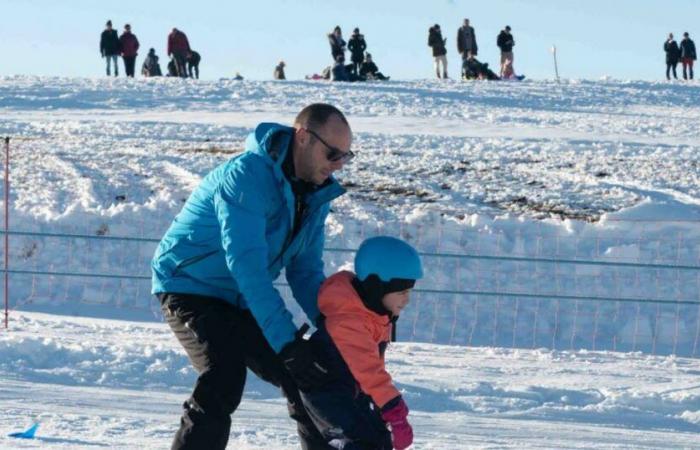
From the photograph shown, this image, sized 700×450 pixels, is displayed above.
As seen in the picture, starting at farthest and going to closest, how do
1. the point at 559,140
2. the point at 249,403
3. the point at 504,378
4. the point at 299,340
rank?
the point at 559,140, the point at 504,378, the point at 249,403, the point at 299,340

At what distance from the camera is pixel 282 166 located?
15.0 feet

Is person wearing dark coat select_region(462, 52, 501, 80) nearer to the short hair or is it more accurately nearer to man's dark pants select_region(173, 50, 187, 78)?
man's dark pants select_region(173, 50, 187, 78)

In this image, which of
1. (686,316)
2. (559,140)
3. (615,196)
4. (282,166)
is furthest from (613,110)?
(282,166)

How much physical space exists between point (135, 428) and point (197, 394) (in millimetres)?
2474

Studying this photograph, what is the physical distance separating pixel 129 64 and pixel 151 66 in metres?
1.79

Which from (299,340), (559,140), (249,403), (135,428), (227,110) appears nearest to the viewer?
(299,340)

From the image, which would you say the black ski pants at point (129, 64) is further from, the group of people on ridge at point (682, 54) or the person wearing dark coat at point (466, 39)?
the group of people on ridge at point (682, 54)

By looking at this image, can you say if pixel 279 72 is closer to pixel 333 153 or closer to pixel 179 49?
pixel 179 49

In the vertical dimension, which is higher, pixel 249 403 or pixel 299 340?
pixel 299 340

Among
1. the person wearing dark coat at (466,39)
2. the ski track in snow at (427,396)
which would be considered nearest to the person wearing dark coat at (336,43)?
the person wearing dark coat at (466,39)

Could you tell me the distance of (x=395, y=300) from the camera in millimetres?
4547

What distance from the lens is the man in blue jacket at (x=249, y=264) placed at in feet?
14.5

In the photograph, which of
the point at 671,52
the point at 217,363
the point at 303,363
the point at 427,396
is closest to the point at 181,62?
the point at 671,52

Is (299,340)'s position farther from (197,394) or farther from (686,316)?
(686,316)
